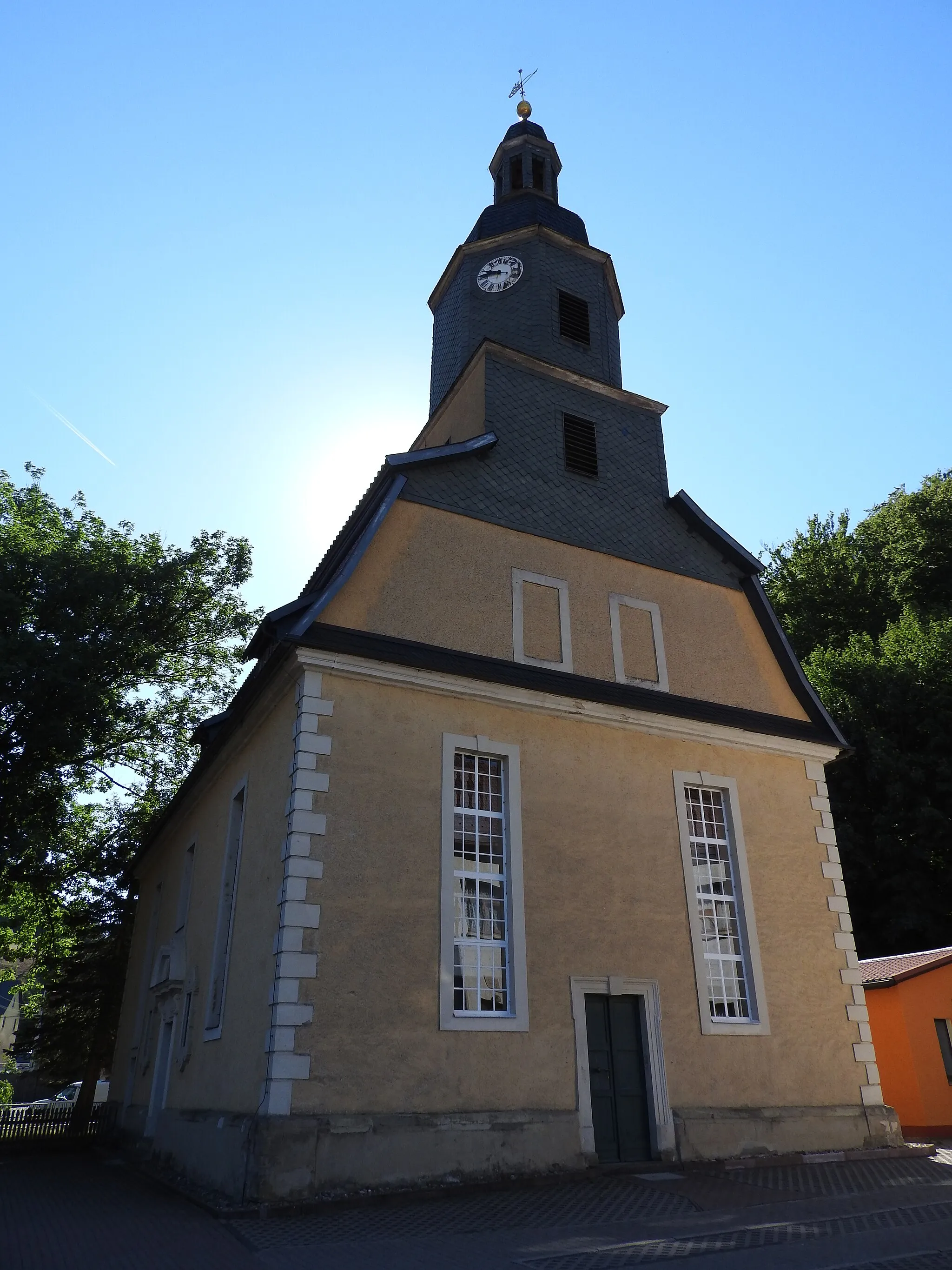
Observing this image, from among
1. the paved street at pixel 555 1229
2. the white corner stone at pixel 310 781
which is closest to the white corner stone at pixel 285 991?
the paved street at pixel 555 1229

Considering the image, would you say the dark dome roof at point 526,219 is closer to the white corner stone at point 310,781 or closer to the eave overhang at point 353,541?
the eave overhang at point 353,541

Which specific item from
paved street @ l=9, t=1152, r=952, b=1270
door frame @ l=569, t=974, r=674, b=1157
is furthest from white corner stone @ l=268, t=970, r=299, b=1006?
door frame @ l=569, t=974, r=674, b=1157

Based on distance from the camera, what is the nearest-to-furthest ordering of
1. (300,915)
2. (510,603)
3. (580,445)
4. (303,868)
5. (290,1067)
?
(290,1067)
(300,915)
(303,868)
(510,603)
(580,445)

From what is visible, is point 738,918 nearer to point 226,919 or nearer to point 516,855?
point 516,855

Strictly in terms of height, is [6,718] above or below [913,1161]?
above

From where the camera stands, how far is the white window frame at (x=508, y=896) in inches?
413

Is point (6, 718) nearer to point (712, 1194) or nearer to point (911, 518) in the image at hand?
point (712, 1194)

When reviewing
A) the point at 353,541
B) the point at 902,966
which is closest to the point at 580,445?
the point at 353,541

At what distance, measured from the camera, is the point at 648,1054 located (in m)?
11.5

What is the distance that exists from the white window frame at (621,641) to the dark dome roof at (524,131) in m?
12.8

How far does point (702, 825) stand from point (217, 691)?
16.7 m

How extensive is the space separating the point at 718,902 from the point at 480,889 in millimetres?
3738

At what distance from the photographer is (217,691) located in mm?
26359

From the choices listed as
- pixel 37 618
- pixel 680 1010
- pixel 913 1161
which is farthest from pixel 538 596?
pixel 37 618
